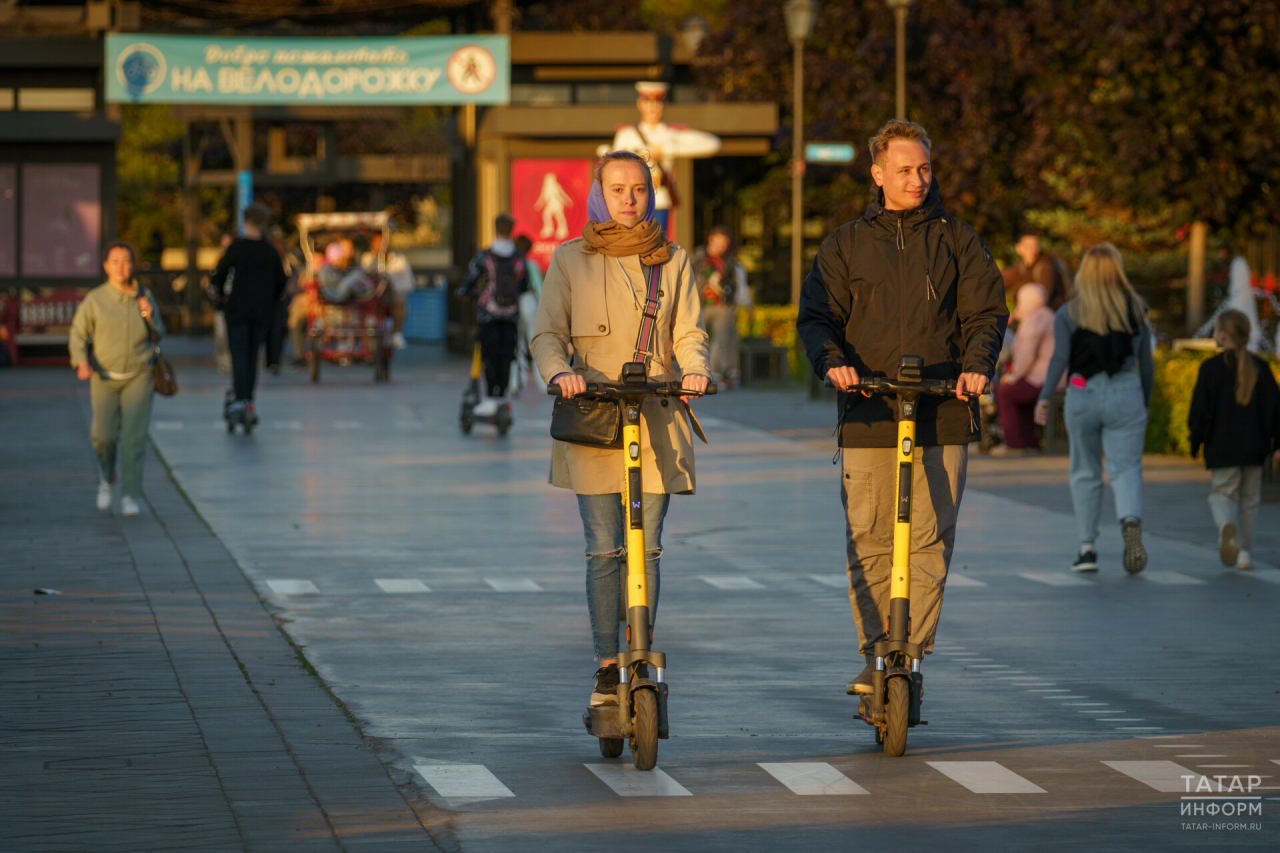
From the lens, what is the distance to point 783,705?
705 centimetres

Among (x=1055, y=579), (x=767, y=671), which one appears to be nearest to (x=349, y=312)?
(x=1055, y=579)

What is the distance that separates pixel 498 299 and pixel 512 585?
7945 millimetres

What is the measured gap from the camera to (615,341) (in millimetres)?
6430

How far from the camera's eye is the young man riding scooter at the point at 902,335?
6426mm

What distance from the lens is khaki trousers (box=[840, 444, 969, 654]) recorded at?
6457 millimetres

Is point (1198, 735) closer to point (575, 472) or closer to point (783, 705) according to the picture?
point (783, 705)

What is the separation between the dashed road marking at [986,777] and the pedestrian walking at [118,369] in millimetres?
7374

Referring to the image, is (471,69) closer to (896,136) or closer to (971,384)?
(896,136)

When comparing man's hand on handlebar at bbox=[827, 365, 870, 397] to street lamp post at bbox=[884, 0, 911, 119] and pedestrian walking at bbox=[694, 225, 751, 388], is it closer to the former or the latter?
pedestrian walking at bbox=[694, 225, 751, 388]

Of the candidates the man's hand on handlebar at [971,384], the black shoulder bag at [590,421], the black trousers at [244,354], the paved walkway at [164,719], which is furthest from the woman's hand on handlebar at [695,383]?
the black trousers at [244,354]

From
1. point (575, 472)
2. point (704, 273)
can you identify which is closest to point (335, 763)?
point (575, 472)

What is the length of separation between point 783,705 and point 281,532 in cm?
535

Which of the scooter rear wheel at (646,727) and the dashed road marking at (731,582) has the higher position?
the scooter rear wheel at (646,727)

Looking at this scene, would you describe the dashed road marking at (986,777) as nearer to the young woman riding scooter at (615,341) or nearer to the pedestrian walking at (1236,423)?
the young woman riding scooter at (615,341)
